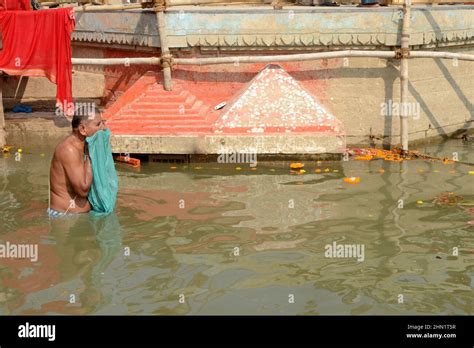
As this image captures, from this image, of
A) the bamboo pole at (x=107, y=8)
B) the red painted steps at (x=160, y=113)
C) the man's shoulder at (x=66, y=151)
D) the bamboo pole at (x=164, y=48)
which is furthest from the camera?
the bamboo pole at (x=107, y=8)

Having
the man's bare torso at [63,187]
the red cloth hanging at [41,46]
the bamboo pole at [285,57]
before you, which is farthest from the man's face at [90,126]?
the red cloth hanging at [41,46]

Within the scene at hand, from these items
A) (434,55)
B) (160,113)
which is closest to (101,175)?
(160,113)

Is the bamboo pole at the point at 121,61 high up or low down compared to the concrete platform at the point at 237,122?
up

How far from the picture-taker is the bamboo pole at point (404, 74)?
1007cm

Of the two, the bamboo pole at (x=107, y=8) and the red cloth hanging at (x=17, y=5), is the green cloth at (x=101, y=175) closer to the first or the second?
the bamboo pole at (x=107, y=8)

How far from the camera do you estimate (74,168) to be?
7367 mm

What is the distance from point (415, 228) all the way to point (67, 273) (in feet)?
11.2

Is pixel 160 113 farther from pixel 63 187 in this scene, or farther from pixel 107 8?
pixel 63 187

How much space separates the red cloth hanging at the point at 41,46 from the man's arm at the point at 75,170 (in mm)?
3476

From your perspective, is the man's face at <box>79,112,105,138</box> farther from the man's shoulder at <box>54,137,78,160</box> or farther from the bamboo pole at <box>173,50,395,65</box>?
the bamboo pole at <box>173,50,395,65</box>

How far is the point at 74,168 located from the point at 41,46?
12.8 ft

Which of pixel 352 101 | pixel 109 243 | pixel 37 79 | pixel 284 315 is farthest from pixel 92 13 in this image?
pixel 284 315

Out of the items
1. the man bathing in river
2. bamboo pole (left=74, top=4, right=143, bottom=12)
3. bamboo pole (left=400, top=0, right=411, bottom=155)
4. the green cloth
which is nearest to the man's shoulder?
the man bathing in river
